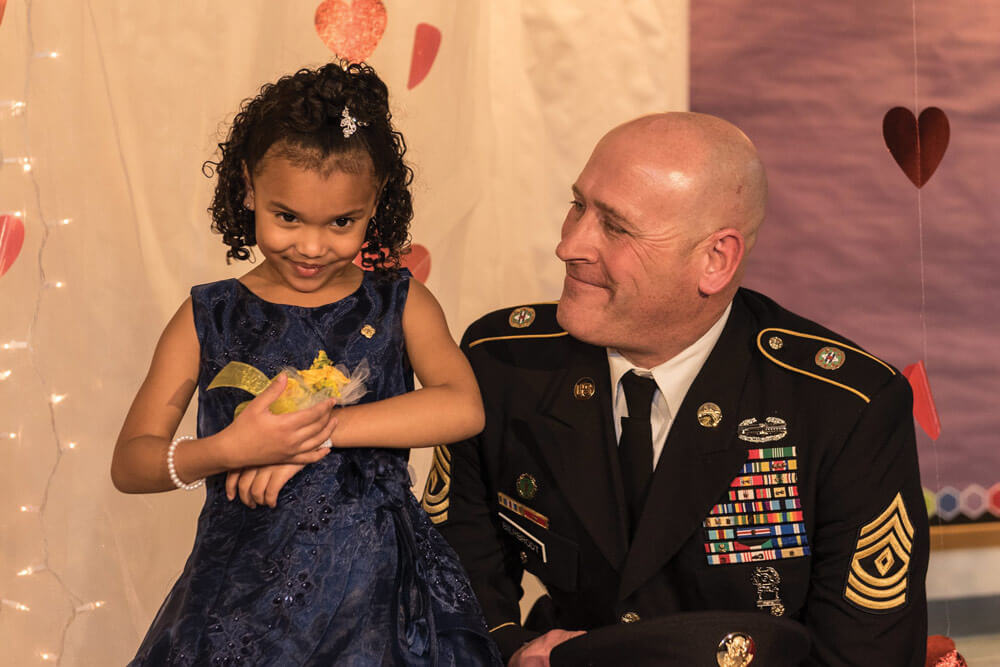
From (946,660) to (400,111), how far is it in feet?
5.91

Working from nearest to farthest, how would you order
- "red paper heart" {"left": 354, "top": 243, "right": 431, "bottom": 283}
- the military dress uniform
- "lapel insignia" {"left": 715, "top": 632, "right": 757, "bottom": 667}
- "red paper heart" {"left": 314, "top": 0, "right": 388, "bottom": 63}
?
1. "lapel insignia" {"left": 715, "top": 632, "right": 757, "bottom": 667}
2. the military dress uniform
3. "red paper heart" {"left": 314, "top": 0, "right": 388, "bottom": 63}
4. "red paper heart" {"left": 354, "top": 243, "right": 431, "bottom": 283}

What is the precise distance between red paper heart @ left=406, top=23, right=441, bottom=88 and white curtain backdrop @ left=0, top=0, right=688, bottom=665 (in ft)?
0.05

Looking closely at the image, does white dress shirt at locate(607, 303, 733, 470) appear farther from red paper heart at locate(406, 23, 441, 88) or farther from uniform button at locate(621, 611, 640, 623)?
red paper heart at locate(406, 23, 441, 88)

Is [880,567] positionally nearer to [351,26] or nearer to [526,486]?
[526,486]

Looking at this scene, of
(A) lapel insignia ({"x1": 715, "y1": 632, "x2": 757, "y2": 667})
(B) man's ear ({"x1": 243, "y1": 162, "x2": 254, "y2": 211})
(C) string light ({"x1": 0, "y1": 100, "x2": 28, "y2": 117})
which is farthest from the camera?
(C) string light ({"x1": 0, "y1": 100, "x2": 28, "y2": 117})

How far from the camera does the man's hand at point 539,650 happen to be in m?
1.89

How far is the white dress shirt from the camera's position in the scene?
2.05m

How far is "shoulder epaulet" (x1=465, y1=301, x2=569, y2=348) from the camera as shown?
7.18 feet

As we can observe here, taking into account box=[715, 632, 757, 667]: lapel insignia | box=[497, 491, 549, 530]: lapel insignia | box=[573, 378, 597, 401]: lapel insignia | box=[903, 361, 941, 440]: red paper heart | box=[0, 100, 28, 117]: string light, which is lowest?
box=[903, 361, 941, 440]: red paper heart

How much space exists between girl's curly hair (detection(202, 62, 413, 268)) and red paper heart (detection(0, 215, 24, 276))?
80 centimetres

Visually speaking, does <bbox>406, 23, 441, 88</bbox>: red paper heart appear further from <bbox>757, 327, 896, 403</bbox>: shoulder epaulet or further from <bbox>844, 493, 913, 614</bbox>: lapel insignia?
<bbox>844, 493, 913, 614</bbox>: lapel insignia

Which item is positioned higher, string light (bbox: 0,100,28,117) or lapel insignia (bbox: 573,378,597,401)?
string light (bbox: 0,100,28,117)

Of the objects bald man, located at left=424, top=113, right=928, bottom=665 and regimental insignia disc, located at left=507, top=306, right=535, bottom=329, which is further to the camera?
regimental insignia disc, located at left=507, top=306, right=535, bottom=329

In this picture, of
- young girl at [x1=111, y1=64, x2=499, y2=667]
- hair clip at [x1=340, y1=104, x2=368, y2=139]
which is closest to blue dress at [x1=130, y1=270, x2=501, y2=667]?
young girl at [x1=111, y1=64, x2=499, y2=667]
